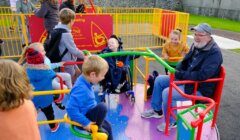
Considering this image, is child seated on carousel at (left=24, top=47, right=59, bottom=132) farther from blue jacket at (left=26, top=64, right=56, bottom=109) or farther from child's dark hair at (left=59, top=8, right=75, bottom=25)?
child's dark hair at (left=59, top=8, right=75, bottom=25)

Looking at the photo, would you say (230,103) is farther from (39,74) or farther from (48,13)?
(48,13)

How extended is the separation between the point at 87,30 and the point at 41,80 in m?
4.01

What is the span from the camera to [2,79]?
1549 mm

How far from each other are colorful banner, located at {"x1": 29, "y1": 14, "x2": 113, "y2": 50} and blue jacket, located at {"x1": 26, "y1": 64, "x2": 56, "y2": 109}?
3.67 metres

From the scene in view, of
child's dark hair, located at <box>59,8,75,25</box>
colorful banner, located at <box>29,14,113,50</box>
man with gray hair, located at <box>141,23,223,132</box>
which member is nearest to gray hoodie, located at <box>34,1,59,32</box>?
colorful banner, located at <box>29,14,113,50</box>

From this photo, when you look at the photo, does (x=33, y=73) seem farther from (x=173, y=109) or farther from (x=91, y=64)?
(x=173, y=109)

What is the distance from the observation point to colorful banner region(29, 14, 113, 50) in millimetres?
6645

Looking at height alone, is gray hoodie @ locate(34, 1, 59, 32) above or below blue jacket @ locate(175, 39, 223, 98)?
above

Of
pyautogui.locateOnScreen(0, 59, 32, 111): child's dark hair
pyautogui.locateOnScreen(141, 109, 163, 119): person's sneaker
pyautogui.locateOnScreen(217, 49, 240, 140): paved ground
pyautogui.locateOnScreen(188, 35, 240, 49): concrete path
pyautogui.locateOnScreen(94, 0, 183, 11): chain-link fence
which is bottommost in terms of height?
pyautogui.locateOnScreen(217, 49, 240, 140): paved ground

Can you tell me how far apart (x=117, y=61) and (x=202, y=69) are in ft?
4.58

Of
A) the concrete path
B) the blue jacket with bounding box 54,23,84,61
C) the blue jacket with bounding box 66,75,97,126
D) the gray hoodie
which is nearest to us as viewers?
the blue jacket with bounding box 66,75,97,126

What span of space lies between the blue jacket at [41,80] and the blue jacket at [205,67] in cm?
174

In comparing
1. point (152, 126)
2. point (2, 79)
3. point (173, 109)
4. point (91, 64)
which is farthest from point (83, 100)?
point (152, 126)

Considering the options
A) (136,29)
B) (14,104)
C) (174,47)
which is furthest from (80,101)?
(136,29)
